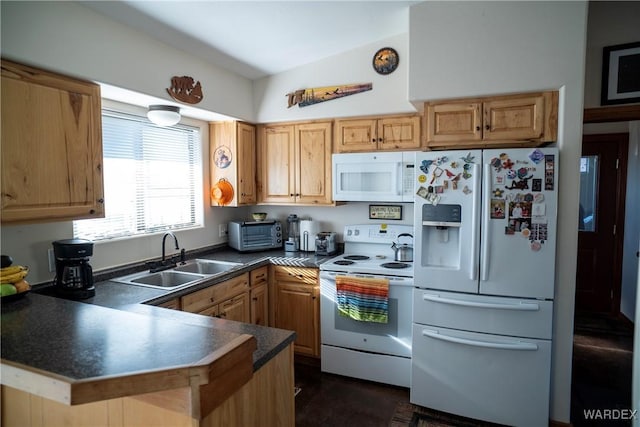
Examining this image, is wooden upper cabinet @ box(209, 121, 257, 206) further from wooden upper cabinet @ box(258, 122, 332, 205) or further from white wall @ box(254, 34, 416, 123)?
white wall @ box(254, 34, 416, 123)

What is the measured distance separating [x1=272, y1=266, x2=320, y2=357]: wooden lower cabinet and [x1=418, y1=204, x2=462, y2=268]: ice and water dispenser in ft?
3.19

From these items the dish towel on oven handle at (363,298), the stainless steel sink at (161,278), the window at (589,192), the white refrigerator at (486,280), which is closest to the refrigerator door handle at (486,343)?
the white refrigerator at (486,280)

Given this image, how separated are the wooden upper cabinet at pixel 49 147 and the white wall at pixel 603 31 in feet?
10.9

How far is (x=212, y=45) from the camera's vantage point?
267cm

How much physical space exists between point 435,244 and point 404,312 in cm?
56

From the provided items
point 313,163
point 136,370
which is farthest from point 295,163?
point 136,370

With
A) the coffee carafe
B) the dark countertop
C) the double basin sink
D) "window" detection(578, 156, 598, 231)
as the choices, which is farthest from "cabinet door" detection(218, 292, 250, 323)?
"window" detection(578, 156, 598, 231)

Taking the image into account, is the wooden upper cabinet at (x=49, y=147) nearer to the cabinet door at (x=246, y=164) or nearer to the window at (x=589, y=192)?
the cabinet door at (x=246, y=164)

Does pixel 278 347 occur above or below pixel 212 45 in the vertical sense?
below

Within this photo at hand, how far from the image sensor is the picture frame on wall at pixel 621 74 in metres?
2.58

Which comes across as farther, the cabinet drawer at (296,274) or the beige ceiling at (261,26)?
the cabinet drawer at (296,274)

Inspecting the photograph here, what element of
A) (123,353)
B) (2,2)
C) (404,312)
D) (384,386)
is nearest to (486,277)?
(404,312)

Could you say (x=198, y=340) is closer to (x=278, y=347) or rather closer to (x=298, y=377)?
(x=278, y=347)

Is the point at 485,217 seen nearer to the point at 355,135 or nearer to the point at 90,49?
the point at 355,135
